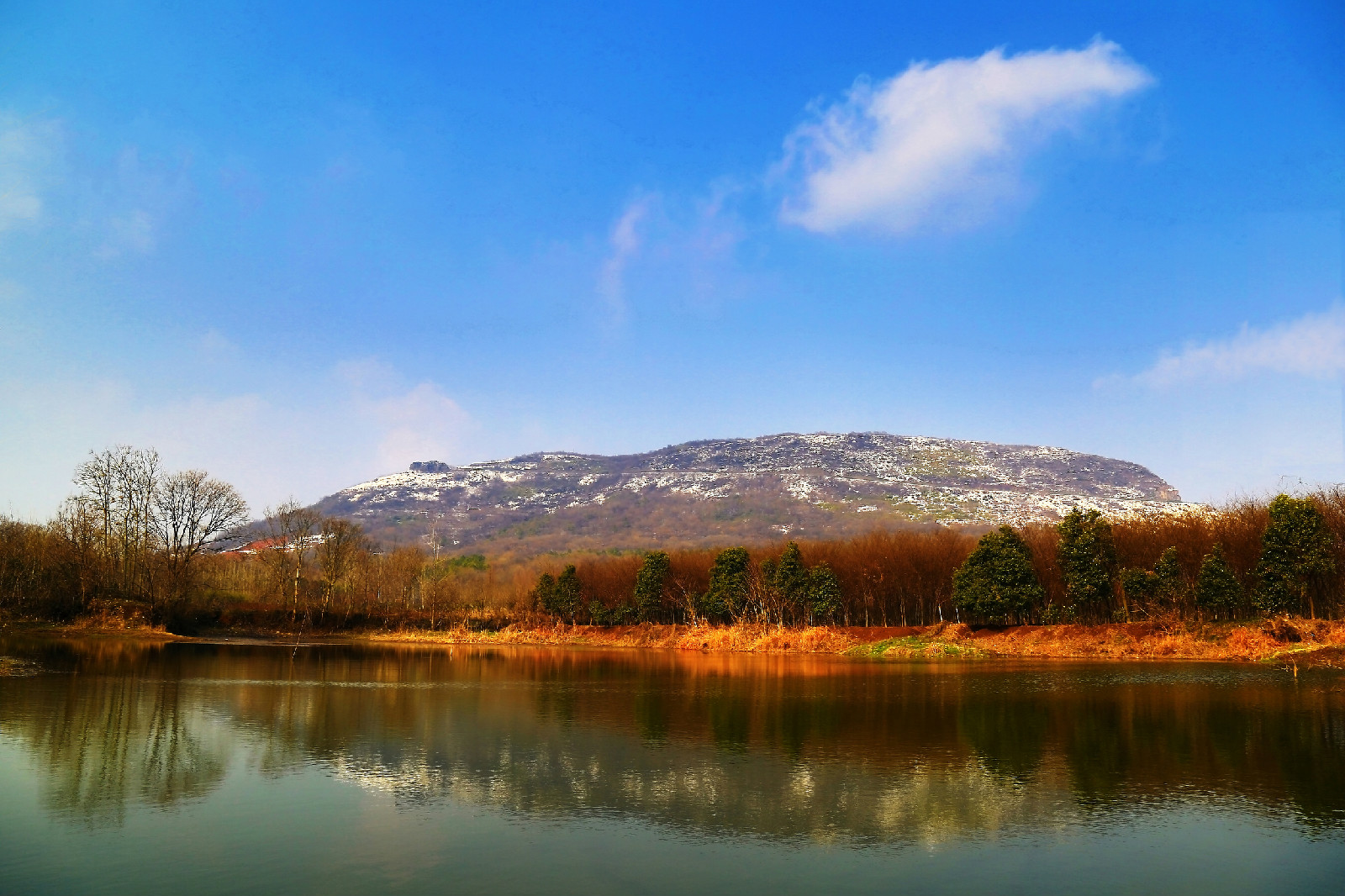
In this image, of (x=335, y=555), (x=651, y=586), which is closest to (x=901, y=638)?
(x=651, y=586)

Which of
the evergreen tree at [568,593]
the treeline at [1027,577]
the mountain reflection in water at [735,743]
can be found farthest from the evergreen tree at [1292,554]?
the evergreen tree at [568,593]

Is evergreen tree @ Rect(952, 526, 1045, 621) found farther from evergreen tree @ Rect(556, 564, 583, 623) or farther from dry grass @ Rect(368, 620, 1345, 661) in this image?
evergreen tree @ Rect(556, 564, 583, 623)

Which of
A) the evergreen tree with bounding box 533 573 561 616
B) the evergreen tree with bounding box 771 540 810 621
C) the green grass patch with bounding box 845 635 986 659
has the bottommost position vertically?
the green grass patch with bounding box 845 635 986 659

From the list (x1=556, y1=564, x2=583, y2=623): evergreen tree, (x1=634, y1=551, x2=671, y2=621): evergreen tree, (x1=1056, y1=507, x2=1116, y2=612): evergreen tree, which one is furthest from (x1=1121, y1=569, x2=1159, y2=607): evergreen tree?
(x1=556, y1=564, x2=583, y2=623): evergreen tree

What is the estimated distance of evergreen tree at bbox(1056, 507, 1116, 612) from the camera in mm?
59750

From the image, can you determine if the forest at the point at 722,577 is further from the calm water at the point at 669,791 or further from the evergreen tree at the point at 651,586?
the calm water at the point at 669,791

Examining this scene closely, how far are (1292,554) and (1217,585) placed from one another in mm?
4464

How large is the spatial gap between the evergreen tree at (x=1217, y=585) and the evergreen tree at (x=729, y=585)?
122ft

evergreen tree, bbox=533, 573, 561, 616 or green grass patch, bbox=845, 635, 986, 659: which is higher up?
evergreen tree, bbox=533, 573, 561, 616

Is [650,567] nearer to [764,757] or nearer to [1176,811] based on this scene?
[764,757]

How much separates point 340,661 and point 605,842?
4403 centimetres

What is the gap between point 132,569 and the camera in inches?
3068

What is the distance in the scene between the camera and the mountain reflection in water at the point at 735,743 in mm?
15938

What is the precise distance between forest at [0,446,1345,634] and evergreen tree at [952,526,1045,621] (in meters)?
0.14
